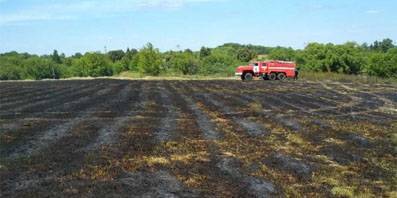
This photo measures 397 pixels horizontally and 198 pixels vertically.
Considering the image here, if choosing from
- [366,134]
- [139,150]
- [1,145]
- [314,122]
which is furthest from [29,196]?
[314,122]

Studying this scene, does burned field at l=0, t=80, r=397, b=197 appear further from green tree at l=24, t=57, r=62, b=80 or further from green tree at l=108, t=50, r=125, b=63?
green tree at l=108, t=50, r=125, b=63

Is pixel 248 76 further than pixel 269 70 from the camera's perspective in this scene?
Yes

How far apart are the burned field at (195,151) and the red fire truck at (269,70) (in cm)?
3353

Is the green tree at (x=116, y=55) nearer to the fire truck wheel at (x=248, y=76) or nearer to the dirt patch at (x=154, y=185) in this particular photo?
the fire truck wheel at (x=248, y=76)

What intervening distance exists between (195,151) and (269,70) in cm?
4590

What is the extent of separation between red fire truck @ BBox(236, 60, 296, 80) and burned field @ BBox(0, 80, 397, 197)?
33.5 m

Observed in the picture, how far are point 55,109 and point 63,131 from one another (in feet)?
24.1

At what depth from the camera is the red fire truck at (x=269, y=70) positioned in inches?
2315

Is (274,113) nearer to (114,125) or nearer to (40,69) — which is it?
(114,125)

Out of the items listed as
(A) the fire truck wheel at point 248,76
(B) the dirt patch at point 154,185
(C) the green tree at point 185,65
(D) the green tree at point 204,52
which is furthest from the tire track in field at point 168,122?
(D) the green tree at point 204,52

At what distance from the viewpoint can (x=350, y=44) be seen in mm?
103188

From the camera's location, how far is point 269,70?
2323 inches

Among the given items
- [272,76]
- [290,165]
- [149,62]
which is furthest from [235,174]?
[149,62]

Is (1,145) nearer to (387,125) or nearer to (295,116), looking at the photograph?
(295,116)
